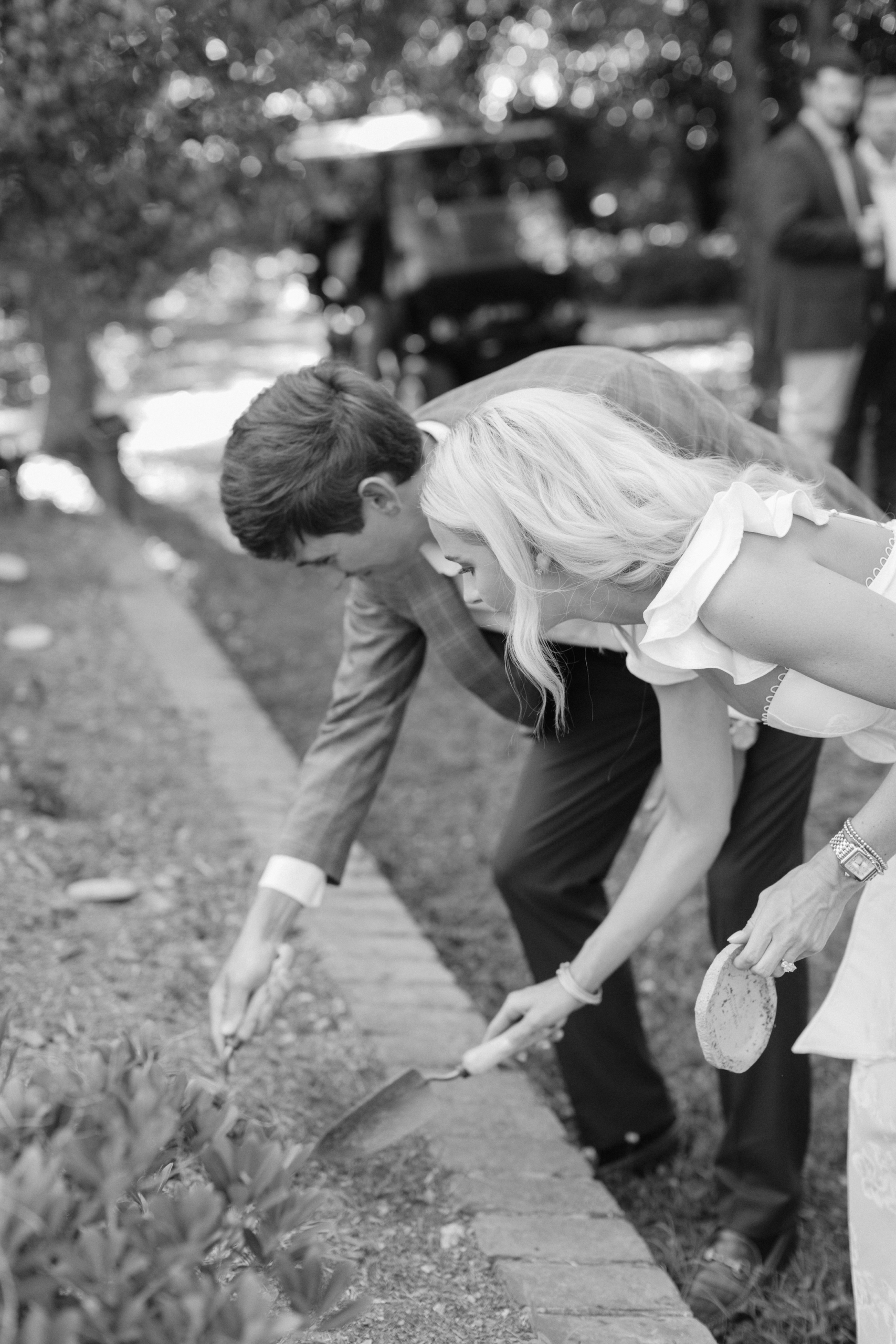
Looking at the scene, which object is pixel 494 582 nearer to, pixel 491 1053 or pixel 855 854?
pixel 855 854

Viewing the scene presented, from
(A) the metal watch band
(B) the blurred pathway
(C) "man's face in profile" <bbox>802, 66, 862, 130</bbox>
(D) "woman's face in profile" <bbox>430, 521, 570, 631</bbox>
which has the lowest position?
(B) the blurred pathway

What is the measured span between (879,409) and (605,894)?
387 centimetres

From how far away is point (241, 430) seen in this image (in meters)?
2.30

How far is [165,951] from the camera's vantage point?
3.17m

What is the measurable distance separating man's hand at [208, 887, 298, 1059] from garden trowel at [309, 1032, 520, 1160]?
0.73 ft

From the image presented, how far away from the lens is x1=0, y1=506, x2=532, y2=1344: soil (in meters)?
2.28

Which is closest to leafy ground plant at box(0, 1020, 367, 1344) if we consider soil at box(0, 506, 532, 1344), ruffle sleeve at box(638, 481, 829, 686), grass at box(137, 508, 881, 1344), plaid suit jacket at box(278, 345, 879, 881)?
soil at box(0, 506, 532, 1344)

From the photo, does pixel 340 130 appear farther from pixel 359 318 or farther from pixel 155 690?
pixel 155 690

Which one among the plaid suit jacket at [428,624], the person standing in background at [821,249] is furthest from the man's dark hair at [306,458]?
the person standing in background at [821,249]

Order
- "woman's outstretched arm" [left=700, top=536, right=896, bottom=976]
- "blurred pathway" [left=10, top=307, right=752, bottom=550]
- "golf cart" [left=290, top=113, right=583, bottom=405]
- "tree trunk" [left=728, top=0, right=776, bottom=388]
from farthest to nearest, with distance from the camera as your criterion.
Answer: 1. "golf cart" [left=290, top=113, right=583, bottom=405]
2. "tree trunk" [left=728, top=0, right=776, bottom=388]
3. "blurred pathway" [left=10, top=307, right=752, bottom=550]
4. "woman's outstretched arm" [left=700, top=536, right=896, bottom=976]

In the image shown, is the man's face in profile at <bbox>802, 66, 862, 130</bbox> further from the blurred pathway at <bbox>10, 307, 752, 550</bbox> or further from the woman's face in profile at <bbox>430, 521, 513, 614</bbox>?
the woman's face in profile at <bbox>430, 521, 513, 614</bbox>

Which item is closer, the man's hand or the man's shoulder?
the man's hand

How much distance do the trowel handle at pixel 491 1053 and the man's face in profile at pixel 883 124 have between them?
187 inches

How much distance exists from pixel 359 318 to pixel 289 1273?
10521mm
